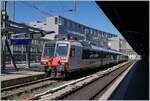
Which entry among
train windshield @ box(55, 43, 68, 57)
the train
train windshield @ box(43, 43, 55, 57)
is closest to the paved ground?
the train

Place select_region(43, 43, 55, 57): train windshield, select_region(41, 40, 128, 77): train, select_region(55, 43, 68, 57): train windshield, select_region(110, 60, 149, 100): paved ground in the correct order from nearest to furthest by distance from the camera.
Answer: select_region(110, 60, 149, 100): paved ground
select_region(41, 40, 128, 77): train
select_region(55, 43, 68, 57): train windshield
select_region(43, 43, 55, 57): train windshield

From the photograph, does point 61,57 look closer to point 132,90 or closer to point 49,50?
point 49,50

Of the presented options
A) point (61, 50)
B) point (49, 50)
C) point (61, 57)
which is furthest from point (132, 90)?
point (49, 50)

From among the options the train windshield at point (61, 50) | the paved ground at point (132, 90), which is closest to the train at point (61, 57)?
the train windshield at point (61, 50)

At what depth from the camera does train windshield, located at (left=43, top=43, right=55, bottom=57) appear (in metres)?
23.1

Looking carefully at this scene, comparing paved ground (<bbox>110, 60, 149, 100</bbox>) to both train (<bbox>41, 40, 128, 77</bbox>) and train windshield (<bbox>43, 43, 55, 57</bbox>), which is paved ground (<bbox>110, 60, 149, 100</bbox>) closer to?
train (<bbox>41, 40, 128, 77</bbox>)

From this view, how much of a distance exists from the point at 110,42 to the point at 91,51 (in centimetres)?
6838

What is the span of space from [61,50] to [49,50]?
99cm

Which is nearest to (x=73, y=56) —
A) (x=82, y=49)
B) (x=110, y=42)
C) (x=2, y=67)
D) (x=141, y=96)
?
(x=82, y=49)

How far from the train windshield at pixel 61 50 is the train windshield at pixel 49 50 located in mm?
315

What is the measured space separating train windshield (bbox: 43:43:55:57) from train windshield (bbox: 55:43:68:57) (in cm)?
31

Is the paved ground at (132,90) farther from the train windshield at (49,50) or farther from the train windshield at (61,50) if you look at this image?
the train windshield at (49,50)

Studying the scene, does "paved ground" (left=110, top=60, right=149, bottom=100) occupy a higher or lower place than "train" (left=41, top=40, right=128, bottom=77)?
lower

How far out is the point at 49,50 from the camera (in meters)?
23.4
